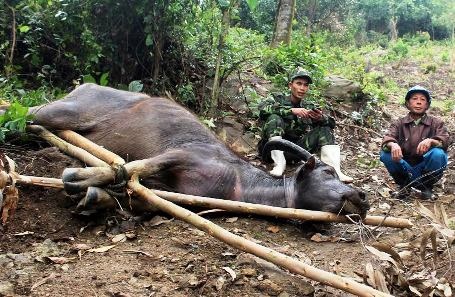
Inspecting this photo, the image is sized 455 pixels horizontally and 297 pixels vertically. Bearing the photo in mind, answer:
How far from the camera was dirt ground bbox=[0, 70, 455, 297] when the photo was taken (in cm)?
296

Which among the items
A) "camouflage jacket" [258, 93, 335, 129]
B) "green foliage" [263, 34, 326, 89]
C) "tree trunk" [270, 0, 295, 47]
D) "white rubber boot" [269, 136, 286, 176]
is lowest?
"white rubber boot" [269, 136, 286, 176]

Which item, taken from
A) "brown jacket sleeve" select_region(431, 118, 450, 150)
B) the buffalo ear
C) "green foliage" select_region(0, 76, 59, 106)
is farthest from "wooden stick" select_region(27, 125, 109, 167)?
"brown jacket sleeve" select_region(431, 118, 450, 150)

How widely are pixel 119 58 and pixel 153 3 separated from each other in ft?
3.14

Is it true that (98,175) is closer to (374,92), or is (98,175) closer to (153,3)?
(153,3)

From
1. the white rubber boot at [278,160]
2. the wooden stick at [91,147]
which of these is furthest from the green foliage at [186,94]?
the wooden stick at [91,147]

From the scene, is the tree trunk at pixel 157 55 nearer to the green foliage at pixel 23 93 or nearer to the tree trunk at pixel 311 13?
the green foliage at pixel 23 93

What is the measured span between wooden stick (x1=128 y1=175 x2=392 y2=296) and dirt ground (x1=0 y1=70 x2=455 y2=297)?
7.4 inches

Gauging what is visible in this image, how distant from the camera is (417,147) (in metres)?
5.83

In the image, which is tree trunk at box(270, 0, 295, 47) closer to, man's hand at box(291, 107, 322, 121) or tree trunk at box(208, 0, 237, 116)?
tree trunk at box(208, 0, 237, 116)

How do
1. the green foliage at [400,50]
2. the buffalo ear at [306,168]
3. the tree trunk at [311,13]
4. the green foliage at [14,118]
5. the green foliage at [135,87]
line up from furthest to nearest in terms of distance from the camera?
the tree trunk at [311,13] < the green foliage at [400,50] < the green foliage at [135,87] < the green foliage at [14,118] < the buffalo ear at [306,168]

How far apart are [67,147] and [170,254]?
1861 millimetres

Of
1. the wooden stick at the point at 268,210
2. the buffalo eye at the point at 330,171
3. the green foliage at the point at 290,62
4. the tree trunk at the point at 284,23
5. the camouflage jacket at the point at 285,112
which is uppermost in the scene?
the tree trunk at the point at 284,23

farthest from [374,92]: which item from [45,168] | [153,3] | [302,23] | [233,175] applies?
[302,23]

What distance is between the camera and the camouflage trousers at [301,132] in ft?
20.9
